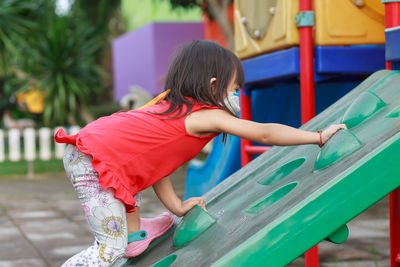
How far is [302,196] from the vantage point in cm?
135

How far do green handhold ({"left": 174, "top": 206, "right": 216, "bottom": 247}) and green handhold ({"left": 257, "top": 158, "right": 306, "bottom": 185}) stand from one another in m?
0.26

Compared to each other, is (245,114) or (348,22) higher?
(348,22)

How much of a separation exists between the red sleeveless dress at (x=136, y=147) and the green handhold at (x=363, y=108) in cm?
44

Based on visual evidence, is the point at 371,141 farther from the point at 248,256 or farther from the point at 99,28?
the point at 99,28

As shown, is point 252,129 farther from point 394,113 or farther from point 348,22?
point 348,22

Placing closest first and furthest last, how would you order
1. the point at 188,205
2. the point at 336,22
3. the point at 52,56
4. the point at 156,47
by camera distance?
the point at 188,205, the point at 336,22, the point at 156,47, the point at 52,56

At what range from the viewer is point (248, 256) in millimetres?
1286

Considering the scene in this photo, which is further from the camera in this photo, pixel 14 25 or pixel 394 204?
pixel 14 25

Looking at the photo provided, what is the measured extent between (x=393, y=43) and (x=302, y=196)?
2.71 feet

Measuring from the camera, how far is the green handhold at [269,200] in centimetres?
158

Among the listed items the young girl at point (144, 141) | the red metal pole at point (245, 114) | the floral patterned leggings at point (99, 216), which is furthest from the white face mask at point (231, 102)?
the red metal pole at point (245, 114)

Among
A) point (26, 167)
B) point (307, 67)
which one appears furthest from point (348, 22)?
point (26, 167)

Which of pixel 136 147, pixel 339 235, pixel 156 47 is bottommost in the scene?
pixel 156 47

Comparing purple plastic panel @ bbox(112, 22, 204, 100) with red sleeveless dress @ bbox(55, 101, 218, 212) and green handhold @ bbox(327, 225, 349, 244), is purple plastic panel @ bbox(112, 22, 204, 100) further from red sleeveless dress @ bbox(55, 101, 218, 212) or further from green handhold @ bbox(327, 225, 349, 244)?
green handhold @ bbox(327, 225, 349, 244)
